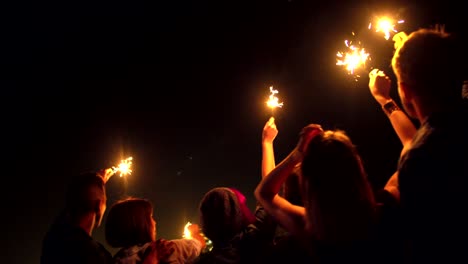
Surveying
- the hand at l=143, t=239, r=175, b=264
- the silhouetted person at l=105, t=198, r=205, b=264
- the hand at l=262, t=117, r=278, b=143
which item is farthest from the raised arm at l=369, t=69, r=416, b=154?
the hand at l=143, t=239, r=175, b=264

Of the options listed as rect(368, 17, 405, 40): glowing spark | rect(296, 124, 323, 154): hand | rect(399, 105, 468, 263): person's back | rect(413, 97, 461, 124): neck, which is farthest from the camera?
rect(368, 17, 405, 40): glowing spark

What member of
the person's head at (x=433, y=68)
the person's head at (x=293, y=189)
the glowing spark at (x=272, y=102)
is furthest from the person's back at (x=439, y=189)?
the glowing spark at (x=272, y=102)

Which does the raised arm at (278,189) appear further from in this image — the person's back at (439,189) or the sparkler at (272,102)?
the sparkler at (272,102)

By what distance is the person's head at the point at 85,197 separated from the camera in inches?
156

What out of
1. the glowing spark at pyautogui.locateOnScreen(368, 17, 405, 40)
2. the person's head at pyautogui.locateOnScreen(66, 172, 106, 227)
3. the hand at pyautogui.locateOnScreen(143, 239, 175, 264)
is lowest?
the hand at pyautogui.locateOnScreen(143, 239, 175, 264)

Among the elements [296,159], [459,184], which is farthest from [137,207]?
[459,184]

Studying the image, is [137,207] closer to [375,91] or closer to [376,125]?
[375,91]

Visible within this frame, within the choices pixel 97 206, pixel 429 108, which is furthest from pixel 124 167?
pixel 429 108

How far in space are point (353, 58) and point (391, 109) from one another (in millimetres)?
876

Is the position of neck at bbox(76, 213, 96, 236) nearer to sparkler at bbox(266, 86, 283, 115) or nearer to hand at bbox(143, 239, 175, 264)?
hand at bbox(143, 239, 175, 264)

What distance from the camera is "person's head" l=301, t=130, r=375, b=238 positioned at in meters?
2.05

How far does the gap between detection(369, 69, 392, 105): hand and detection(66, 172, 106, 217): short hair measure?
306 centimetres

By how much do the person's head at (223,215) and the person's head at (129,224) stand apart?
826mm

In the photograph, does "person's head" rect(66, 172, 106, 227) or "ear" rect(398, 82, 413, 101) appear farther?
"person's head" rect(66, 172, 106, 227)
